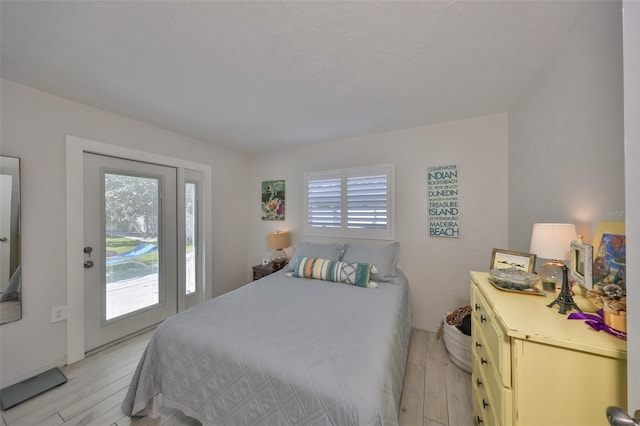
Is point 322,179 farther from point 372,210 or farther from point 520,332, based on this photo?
point 520,332

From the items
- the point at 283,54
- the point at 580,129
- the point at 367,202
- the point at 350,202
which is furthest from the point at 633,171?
the point at 350,202

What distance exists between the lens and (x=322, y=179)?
313 cm

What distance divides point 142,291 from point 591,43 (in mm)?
3976

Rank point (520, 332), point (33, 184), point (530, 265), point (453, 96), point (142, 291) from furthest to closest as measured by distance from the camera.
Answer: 1. point (142, 291)
2. point (453, 96)
3. point (33, 184)
4. point (530, 265)
5. point (520, 332)

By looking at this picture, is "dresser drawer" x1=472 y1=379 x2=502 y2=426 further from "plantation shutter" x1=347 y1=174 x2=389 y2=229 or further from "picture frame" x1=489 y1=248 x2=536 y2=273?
"plantation shutter" x1=347 y1=174 x2=389 y2=229

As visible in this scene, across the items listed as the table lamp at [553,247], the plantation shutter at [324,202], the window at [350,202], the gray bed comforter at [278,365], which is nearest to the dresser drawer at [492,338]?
the table lamp at [553,247]

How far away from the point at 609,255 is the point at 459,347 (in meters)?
1.46

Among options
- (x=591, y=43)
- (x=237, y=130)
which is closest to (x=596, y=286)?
(x=591, y=43)

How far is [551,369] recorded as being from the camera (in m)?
0.74

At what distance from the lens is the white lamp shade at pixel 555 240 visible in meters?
1.11

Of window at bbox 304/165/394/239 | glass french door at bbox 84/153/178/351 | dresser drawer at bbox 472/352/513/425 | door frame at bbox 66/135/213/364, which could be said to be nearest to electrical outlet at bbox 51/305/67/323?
door frame at bbox 66/135/213/364

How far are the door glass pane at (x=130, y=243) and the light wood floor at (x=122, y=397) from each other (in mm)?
523

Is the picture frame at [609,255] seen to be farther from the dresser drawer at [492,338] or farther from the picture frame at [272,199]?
the picture frame at [272,199]

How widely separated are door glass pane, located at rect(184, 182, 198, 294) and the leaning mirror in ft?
4.39
